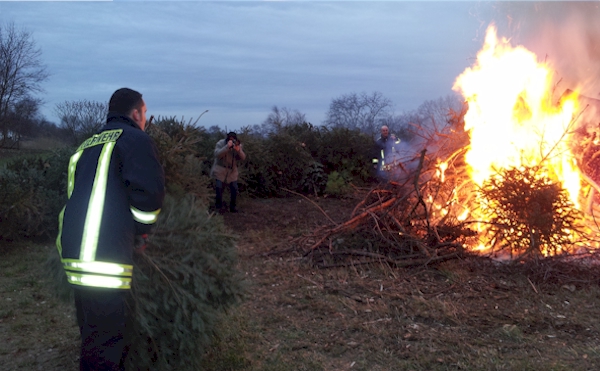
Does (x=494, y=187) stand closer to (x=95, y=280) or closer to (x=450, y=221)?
(x=450, y=221)

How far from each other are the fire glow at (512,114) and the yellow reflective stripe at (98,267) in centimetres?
525

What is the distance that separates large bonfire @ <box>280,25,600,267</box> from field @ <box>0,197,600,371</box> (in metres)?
0.36

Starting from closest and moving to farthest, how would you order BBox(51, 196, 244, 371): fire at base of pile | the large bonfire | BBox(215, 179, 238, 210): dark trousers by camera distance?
1. BBox(51, 196, 244, 371): fire at base of pile
2. the large bonfire
3. BBox(215, 179, 238, 210): dark trousers

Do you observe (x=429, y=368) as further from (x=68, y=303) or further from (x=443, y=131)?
(x=443, y=131)

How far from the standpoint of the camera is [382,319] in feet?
15.9

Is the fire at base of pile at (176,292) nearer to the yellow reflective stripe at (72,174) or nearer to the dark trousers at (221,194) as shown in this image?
the yellow reflective stripe at (72,174)

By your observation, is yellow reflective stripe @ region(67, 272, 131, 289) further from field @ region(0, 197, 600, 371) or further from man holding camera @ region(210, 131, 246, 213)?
man holding camera @ region(210, 131, 246, 213)

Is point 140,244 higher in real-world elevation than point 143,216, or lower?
lower

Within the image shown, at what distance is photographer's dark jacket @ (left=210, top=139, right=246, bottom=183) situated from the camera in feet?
Result: 34.9

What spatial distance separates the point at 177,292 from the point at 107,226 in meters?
0.78

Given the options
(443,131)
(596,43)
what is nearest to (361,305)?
(443,131)

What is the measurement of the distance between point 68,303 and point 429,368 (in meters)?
2.68

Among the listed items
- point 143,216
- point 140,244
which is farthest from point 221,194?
point 143,216

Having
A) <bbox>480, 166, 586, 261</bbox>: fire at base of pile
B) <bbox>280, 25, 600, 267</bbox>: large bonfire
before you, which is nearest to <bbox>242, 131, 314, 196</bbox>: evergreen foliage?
<bbox>280, 25, 600, 267</bbox>: large bonfire
